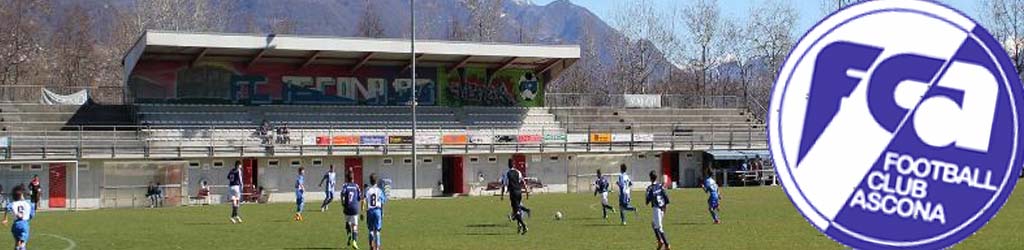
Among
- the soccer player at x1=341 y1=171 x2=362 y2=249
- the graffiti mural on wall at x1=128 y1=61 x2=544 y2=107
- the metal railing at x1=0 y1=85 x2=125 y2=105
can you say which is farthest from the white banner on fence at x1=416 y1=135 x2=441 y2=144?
the soccer player at x1=341 y1=171 x2=362 y2=249

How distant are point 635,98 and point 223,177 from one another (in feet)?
86.0

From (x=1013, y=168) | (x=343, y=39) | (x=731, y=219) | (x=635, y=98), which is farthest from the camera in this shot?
(x=635, y=98)

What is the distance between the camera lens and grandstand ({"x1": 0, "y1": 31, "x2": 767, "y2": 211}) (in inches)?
1877

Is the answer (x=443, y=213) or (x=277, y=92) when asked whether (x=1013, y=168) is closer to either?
(x=443, y=213)

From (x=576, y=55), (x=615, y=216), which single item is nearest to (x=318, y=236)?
A: (x=615, y=216)

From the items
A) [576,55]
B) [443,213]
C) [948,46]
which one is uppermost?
[576,55]

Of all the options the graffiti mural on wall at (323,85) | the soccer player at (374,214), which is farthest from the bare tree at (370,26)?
the soccer player at (374,214)

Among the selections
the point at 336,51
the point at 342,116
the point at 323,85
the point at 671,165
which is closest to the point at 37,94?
the point at 323,85

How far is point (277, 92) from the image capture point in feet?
190

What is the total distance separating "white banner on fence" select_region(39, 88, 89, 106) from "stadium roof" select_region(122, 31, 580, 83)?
2440 mm

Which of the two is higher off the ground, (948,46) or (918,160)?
(948,46)

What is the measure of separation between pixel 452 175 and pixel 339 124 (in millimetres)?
6057

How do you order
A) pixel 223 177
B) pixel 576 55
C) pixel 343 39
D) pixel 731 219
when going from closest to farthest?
pixel 731 219 → pixel 223 177 → pixel 343 39 → pixel 576 55

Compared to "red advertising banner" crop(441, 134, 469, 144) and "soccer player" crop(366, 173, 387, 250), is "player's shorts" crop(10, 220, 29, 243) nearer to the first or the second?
"soccer player" crop(366, 173, 387, 250)
